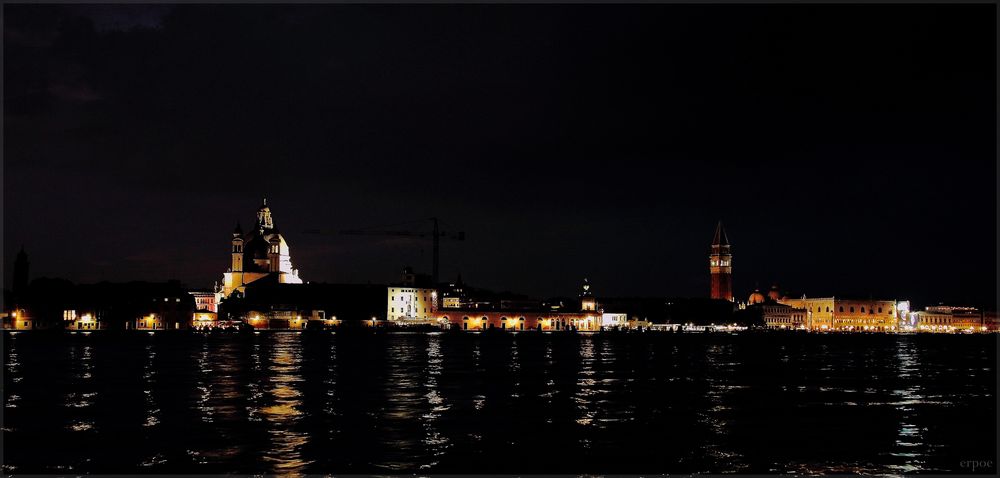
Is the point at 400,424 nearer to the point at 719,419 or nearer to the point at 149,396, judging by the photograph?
the point at 719,419

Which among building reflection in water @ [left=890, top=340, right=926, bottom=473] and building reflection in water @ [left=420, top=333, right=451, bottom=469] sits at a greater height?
building reflection in water @ [left=420, top=333, right=451, bottom=469]

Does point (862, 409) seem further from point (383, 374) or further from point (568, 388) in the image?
point (383, 374)

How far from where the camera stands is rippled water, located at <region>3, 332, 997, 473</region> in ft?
74.3

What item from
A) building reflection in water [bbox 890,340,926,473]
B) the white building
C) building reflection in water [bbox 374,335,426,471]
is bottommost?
building reflection in water [bbox 890,340,926,473]

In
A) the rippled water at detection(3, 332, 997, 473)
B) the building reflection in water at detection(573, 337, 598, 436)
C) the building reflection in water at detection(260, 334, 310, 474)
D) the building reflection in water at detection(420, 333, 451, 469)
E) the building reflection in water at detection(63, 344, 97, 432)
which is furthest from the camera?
the building reflection in water at detection(573, 337, 598, 436)

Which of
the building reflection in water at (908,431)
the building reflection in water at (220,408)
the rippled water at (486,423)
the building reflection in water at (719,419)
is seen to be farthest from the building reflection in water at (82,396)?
the building reflection in water at (908,431)

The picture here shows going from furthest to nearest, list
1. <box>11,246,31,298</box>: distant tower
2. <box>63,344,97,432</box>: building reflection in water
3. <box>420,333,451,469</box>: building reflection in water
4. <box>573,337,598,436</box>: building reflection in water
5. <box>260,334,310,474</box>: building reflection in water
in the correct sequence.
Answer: <box>11,246,31,298</box>: distant tower, <box>573,337,598,436</box>: building reflection in water, <box>63,344,97,432</box>: building reflection in water, <box>420,333,451,469</box>: building reflection in water, <box>260,334,310,474</box>: building reflection in water

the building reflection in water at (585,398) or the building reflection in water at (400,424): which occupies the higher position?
the building reflection in water at (400,424)

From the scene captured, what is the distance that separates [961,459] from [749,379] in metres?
26.9

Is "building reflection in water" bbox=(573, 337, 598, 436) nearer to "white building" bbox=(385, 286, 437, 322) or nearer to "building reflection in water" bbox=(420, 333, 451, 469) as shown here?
"building reflection in water" bbox=(420, 333, 451, 469)

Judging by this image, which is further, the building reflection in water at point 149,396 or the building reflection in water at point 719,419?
the building reflection in water at point 149,396

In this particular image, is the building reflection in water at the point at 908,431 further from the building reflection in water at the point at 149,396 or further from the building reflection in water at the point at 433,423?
the building reflection in water at the point at 149,396

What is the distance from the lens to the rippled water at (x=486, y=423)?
22.7 meters

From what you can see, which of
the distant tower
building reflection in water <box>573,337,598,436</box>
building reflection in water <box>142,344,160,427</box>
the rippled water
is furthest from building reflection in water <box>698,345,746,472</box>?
the distant tower
